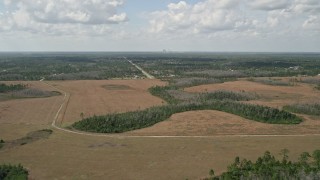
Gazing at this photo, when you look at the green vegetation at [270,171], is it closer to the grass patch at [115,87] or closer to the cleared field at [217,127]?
the cleared field at [217,127]

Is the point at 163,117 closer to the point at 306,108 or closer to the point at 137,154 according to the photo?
the point at 137,154

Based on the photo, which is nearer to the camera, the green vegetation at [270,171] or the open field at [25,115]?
the green vegetation at [270,171]

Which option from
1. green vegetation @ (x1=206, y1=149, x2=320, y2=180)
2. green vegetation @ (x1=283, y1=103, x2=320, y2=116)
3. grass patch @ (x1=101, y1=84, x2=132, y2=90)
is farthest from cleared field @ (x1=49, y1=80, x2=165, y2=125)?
green vegetation @ (x1=206, y1=149, x2=320, y2=180)

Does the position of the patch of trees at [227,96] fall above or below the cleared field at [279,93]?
above

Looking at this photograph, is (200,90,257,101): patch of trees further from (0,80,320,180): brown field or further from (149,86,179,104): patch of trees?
(0,80,320,180): brown field

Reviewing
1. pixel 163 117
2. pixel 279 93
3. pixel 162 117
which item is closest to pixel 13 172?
pixel 162 117

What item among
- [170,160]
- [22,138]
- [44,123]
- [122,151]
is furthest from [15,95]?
[170,160]

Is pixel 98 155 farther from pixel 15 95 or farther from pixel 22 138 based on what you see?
pixel 15 95

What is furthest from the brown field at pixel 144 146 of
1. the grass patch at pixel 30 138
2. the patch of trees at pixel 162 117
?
the patch of trees at pixel 162 117
